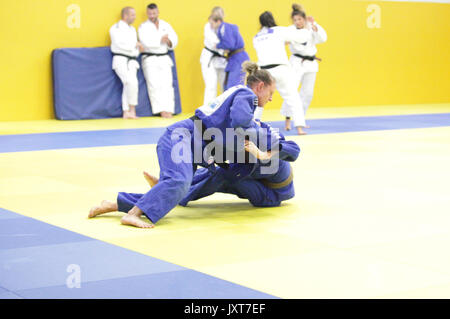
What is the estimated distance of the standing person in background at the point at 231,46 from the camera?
12359 millimetres

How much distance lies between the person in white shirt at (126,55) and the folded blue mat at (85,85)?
0.22m

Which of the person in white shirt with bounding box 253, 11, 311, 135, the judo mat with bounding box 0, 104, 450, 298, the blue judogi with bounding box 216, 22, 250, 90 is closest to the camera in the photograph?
the judo mat with bounding box 0, 104, 450, 298

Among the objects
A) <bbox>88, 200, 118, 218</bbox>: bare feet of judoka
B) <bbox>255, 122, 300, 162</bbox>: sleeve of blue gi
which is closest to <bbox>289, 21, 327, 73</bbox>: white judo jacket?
<bbox>255, 122, 300, 162</bbox>: sleeve of blue gi

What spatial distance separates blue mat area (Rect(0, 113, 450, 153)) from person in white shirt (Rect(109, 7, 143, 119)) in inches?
83.9

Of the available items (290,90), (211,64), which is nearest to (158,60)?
(211,64)

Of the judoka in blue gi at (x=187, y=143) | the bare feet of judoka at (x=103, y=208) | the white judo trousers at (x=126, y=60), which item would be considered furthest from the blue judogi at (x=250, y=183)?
the white judo trousers at (x=126, y=60)

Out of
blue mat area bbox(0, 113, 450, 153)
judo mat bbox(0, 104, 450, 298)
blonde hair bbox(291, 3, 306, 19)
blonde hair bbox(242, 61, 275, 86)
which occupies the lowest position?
blue mat area bbox(0, 113, 450, 153)

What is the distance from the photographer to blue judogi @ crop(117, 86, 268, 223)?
177 inches

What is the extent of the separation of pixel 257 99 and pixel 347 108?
11.2m

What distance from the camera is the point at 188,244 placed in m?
4.03

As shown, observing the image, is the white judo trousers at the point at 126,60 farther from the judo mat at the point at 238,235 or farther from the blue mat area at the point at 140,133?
the judo mat at the point at 238,235

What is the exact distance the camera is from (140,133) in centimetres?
→ 1047

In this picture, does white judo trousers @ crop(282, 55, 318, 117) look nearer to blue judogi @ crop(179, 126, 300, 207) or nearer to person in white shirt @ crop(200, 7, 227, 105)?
person in white shirt @ crop(200, 7, 227, 105)
